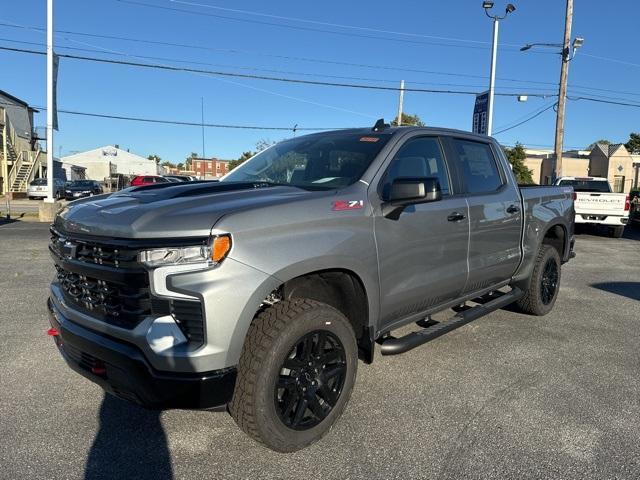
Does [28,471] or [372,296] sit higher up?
[372,296]

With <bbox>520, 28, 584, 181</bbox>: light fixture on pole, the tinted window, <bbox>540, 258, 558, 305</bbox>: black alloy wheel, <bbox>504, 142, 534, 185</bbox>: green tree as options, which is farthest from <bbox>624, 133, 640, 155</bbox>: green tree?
<bbox>540, 258, 558, 305</bbox>: black alloy wheel

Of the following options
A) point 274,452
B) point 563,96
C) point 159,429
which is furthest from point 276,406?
point 563,96

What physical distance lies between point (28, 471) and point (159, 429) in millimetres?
727

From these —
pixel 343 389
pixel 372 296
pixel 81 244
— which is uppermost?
pixel 81 244

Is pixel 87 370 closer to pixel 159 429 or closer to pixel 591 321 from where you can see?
pixel 159 429

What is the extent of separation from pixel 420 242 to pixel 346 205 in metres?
0.79

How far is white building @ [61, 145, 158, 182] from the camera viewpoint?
8069cm

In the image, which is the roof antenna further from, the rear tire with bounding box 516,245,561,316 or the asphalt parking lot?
the rear tire with bounding box 516,245,561,316

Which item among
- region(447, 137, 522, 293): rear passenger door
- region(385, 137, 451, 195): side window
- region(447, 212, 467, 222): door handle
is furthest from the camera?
region(447, 137, 522, 293): rear passenger door

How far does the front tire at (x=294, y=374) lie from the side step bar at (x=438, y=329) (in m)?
0.43

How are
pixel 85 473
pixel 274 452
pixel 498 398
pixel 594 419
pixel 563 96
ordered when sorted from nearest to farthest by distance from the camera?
pixel 85 473
pixel 274 452
pixel 594 419
pixel 498 398
pixel 563 96

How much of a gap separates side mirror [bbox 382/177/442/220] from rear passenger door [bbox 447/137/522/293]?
1.04m

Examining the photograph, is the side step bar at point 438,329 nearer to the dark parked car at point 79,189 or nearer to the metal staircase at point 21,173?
the dark parked car at point 79,189

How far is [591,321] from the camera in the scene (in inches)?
229
